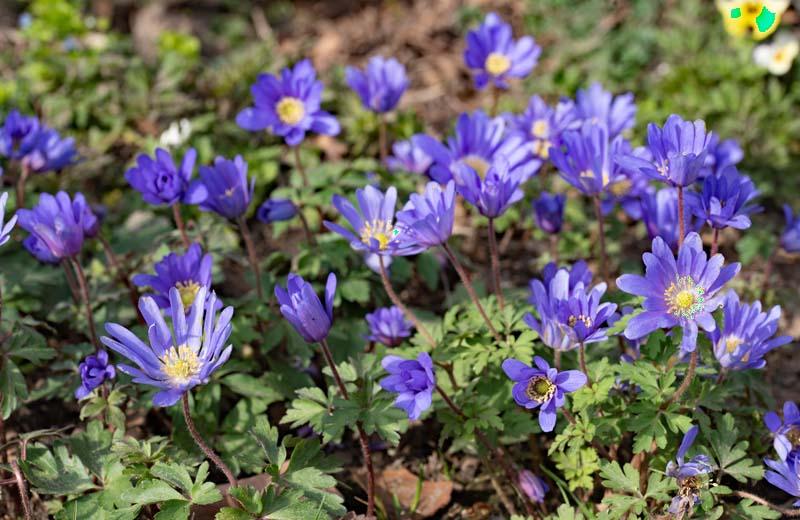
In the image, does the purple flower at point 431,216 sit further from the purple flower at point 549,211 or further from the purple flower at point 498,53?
the purple flower at point 498,53

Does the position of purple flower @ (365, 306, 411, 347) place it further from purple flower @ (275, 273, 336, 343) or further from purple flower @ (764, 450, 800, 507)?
purple flower @ (764, 450, 800, 507)

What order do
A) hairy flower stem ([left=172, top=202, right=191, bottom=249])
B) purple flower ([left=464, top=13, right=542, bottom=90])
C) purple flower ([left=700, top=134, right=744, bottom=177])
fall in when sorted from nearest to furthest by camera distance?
hairy flower stem ([left=172, top=202, right=191, bottom=249]) → purple flower ([left=700, top=134, right=744, bottom=177]) → purple flower ([left=464, top=13, right=542, bottom=90])

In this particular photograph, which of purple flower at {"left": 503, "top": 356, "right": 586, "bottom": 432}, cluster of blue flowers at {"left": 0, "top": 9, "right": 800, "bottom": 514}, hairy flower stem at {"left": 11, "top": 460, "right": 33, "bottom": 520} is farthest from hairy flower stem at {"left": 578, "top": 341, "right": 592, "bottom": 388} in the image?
hairy flower stem at {"left": 11, "top": 460, "right": 33, "bottom": 520}

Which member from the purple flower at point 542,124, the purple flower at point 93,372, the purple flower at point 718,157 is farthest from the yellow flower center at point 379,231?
the purple flower at point 718,157

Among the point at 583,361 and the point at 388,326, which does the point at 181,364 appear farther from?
the point at 583,361

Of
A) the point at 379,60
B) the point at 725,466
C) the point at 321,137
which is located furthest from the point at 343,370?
the point at 321,137

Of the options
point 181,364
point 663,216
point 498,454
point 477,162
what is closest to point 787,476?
point 498,454

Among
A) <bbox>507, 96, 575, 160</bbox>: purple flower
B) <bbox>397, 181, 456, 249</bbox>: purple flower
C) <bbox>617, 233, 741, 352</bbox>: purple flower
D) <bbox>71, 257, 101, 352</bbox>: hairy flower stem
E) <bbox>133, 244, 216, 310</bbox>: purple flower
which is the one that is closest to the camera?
<bbox>617, 233, 741, 352</bbox>: purple flower

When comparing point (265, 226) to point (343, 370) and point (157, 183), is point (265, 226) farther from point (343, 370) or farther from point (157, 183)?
point (343, 370)
